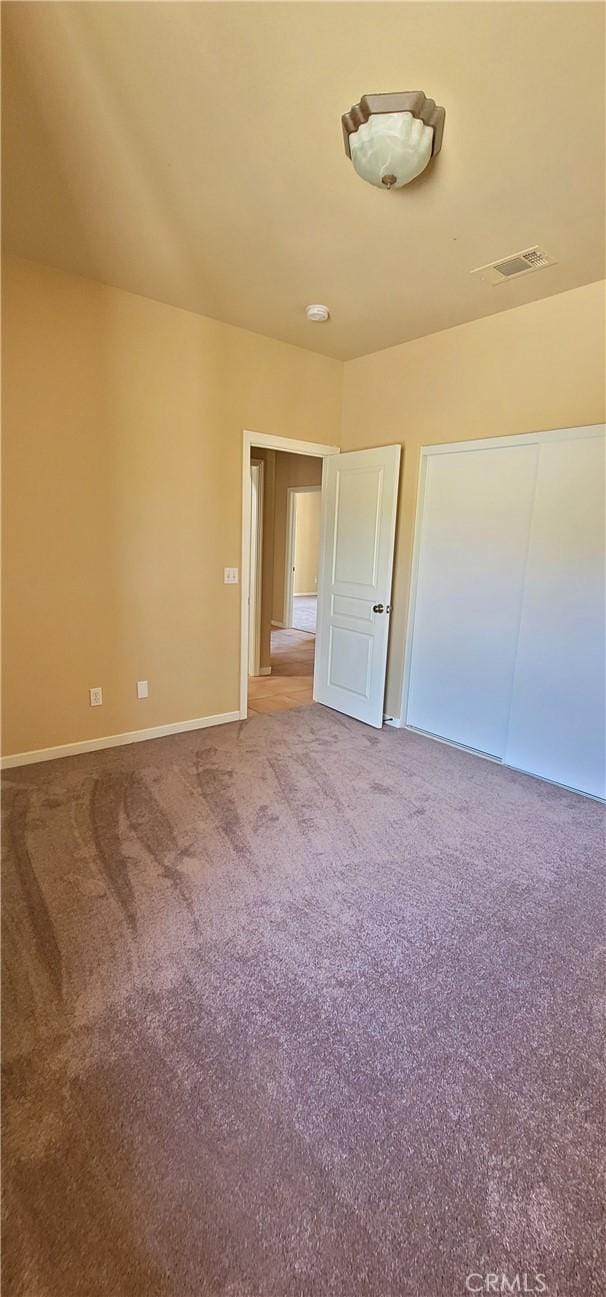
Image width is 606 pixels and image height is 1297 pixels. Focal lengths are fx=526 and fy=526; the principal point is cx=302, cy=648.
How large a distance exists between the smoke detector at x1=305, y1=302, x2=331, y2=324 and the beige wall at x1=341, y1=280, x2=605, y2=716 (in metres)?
0.75

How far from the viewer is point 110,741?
3.48 metres

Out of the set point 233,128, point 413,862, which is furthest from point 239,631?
point 233,128

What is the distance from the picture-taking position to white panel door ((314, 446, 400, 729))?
3850mm

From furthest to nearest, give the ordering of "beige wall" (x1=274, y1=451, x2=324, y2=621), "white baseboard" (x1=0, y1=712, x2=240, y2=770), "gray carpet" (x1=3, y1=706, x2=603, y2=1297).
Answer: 1. "beige wall" (x1=274, y1=451, x2=324, y2=621)
2. "white baseboard" (x1=0, y1=712, x2=240, y2=770)
3. "gray carpet" (x1=3, y1=706, x2=603, y2=1297)

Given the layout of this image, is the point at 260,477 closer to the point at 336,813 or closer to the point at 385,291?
the point at 385,291

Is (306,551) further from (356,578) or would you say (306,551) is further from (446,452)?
(446,452)

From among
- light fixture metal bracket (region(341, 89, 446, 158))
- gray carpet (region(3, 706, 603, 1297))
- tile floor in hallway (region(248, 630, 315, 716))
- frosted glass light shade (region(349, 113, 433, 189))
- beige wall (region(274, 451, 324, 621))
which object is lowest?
gray carpet (region(3, 706, 603, 1297))

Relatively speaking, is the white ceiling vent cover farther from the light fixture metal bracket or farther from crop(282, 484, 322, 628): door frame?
crop(282, 484, 322, 628): door frame

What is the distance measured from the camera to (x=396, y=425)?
3.88 metres

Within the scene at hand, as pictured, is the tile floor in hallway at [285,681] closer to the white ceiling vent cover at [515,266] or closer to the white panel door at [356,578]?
the white panel door at [356,578]

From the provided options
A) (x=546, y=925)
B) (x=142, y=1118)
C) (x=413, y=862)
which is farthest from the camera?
(x=413, y=862)

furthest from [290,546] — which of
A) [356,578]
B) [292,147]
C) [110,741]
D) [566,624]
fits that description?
[292,147]

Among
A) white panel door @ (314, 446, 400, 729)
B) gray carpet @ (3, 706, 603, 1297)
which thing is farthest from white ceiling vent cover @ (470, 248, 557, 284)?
gray carpet @ (3, 706, 603, 1297)

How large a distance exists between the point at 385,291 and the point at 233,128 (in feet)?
4.40
